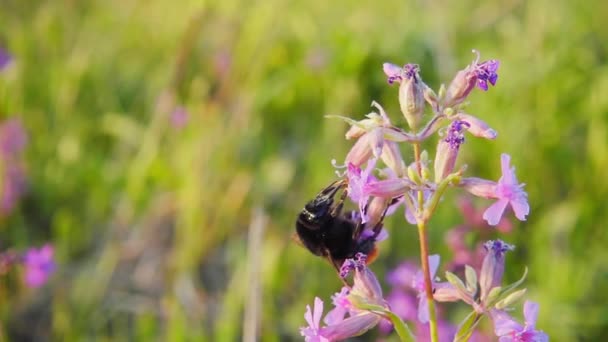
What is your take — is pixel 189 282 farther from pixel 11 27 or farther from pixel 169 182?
pixel 11 27

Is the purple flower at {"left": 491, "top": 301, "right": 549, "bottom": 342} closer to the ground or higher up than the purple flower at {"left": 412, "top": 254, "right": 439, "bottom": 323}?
closer to the ground

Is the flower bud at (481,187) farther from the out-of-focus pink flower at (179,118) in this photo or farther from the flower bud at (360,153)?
the out-of-focus pink flower at (179,118)

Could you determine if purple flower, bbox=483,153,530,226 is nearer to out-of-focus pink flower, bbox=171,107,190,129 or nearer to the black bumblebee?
the black bumblebee

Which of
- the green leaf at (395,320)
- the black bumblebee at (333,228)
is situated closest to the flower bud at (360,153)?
the black bumblebee at (333,228)

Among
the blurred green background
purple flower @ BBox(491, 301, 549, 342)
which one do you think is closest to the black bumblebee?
purple flower @ BBox(491, 301, 549, 342)

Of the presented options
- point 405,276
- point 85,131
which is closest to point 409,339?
point 405,276

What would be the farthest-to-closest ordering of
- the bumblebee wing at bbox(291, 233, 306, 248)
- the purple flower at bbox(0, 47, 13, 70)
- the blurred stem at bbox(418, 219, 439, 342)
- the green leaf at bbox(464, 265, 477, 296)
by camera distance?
the purple flower at bbox(0, 47, 13, 70), the bumblebee wing at bbox(291, 233, 306, 248), the green leaf at bbox(464, 265, 477, 296), the blurred stem at bbox(418, 219, 439, 342)

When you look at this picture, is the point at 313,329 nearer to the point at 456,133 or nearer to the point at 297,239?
the point at 297,239

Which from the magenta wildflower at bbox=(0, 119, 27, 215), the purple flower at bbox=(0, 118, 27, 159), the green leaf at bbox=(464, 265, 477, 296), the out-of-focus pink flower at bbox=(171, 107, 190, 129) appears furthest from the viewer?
the out-of-focus pink flower at bbox=(171, 107, 190, 129)
